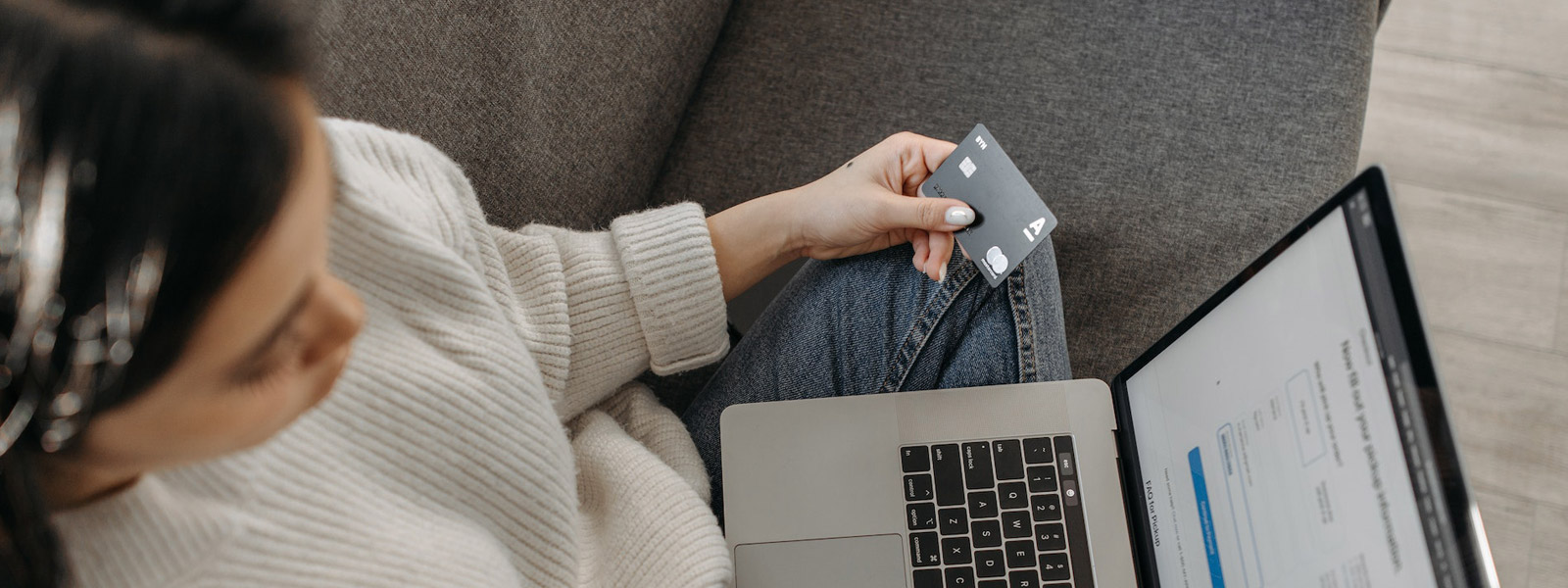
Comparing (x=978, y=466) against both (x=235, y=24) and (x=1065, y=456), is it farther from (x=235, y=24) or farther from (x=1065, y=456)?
(x=235, y=24)

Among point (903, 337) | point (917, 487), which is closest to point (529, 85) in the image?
point (903, 337)

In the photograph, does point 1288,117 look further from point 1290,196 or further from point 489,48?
point 489,48

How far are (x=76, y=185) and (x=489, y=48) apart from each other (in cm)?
67

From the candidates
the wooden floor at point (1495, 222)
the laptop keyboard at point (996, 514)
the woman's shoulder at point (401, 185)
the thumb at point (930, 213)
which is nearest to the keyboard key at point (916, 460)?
the laptop keyboard at point (996, 514)

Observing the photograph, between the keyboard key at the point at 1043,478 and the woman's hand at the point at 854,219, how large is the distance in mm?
206

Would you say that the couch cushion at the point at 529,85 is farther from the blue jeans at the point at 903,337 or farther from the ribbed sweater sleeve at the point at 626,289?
the blue jeans at the point at 903,337

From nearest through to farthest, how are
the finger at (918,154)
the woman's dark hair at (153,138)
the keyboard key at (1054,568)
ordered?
the woman's dark hair at (153,138) < the keyboard key at (1054,568) < the finger at (918,154)

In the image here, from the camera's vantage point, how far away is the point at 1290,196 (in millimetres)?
989

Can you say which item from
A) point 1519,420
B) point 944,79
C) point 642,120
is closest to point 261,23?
point 642,120

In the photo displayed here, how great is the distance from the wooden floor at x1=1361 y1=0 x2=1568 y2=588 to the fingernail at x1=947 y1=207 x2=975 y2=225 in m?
0.94

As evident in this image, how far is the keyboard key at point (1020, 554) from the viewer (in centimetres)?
80

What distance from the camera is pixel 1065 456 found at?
2.66 feet

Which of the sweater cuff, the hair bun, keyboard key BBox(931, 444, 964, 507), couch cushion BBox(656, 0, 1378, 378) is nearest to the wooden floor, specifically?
couch cushion BBox(656, 0, 1378, 378)

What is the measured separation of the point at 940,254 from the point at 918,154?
0.36 feet
